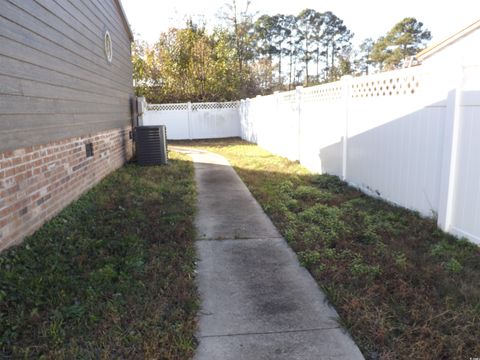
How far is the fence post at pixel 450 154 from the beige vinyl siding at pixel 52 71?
4308mm

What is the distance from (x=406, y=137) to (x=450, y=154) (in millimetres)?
907

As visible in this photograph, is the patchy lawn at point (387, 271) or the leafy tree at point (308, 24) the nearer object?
the patchy lawn at point (387, 271)

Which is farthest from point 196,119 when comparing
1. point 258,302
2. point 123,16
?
point 258,302

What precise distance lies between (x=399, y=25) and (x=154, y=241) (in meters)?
38.8

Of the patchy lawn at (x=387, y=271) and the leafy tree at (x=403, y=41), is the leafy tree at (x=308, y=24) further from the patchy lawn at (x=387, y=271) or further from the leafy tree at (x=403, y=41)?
the patchy lawn at (x=387, y=271)

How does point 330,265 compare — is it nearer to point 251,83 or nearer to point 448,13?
point 251,83

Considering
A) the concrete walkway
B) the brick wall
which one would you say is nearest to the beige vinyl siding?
the brick wall

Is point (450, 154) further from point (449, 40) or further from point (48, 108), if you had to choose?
point (449, 40)

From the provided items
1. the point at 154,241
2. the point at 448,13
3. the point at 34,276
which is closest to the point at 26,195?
the point at 34,276

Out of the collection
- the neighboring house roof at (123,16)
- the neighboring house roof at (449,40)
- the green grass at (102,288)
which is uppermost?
the neighboring house roof at (123,16)

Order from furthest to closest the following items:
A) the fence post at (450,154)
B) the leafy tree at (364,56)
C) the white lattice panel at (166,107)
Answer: the leafy tree at (364,56), the white lattice panel at (166,107), the fence post at (450,154)

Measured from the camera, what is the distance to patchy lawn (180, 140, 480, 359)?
244 centimetres

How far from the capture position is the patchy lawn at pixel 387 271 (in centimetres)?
244

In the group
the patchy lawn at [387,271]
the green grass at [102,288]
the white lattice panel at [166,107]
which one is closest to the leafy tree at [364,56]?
the white lattice panel at [166,107]
